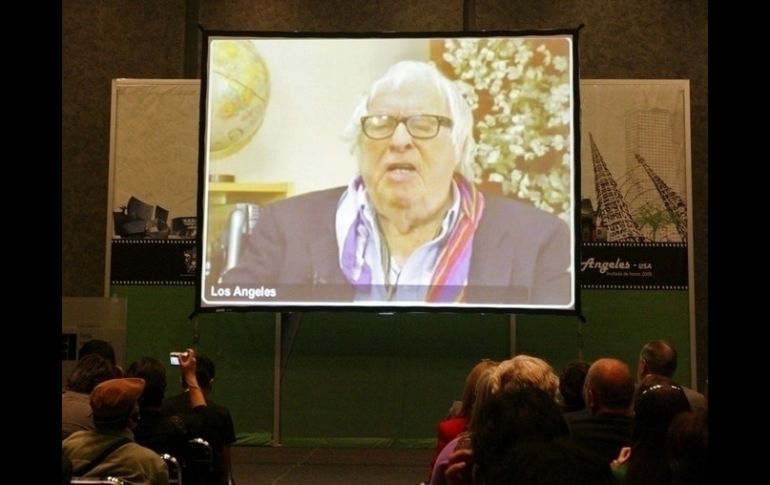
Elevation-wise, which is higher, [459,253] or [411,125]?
[411,125]

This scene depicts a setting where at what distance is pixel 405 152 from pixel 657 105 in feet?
6.07

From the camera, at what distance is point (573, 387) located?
11.2 feet

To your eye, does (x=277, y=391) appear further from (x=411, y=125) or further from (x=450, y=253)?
(x=411, y=125)

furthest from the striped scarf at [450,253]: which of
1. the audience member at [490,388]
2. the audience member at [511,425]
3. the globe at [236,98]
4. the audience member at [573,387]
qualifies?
the audience member at [511,425]

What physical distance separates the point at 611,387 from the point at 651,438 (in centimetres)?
51

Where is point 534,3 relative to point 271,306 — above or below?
above

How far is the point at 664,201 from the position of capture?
21.3 feet

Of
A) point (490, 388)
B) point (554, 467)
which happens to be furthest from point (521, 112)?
point (554, 467)

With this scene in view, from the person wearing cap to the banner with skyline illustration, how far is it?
4.23 meters

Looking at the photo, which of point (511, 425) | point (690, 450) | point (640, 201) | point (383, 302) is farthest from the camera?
point (640, 201)

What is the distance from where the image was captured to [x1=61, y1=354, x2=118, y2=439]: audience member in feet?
11.1

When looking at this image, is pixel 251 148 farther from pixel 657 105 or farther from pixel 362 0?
pixel 657 105

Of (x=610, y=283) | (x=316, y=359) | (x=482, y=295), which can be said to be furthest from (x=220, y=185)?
(x=610, y=283)

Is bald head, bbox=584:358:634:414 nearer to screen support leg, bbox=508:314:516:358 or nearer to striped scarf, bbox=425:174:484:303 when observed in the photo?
striped scarf, bbox=425:174:484:303
